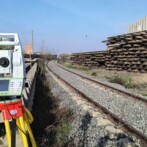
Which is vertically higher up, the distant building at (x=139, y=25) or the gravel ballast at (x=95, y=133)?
the distant building at (x=139, y=25)

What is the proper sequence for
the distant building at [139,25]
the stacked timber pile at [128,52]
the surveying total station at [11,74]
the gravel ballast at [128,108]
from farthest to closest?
the distant building at [139,25] < the stacked timber pile at [128,52] < the gravel ballast at [128,108] < the surveying total station at [11,74]

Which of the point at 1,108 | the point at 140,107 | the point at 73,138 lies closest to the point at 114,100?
the point at 140,107

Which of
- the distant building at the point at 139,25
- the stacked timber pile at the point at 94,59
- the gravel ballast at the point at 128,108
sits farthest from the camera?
the stacked timber pile at the point at 94,59

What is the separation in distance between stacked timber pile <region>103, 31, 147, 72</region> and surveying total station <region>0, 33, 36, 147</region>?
20806mm

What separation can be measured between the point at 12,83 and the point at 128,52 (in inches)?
905

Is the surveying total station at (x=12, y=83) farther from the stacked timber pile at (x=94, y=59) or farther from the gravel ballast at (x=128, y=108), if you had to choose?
the stacked timber pile at (x=94, y=59)

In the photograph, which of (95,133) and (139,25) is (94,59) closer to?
(139,25)

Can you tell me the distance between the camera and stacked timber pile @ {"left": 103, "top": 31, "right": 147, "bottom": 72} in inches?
939

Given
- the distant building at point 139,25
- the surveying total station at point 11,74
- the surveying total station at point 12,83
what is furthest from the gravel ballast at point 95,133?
the distant building at point 139,25

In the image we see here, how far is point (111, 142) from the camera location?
21.1ft

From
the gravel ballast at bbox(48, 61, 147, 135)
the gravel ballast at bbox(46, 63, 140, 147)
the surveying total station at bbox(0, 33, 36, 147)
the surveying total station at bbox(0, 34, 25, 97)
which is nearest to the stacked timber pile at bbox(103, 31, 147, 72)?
the gravel ballast at bbox(48, 61, 147, 135)

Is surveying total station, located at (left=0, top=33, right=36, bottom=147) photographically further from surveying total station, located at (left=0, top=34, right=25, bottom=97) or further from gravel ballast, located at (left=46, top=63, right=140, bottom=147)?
gravel ballast, located at (left=46, top=63, right=140, bottom=147)

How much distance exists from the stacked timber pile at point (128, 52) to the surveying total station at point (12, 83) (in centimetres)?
2081

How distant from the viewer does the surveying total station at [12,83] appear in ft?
10.00
